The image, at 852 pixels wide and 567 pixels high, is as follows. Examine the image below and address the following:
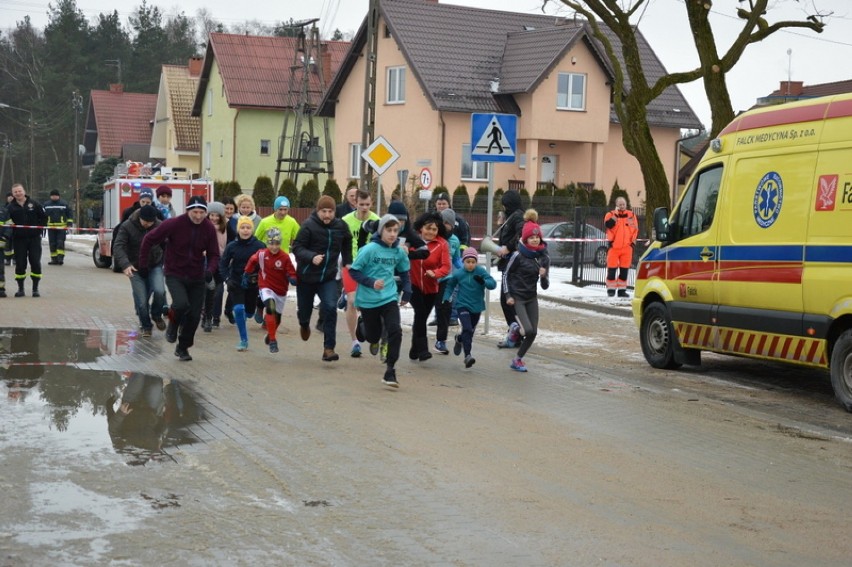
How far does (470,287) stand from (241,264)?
9.92 ft

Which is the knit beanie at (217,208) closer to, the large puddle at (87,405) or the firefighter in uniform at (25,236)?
the large puddle at (87,405)

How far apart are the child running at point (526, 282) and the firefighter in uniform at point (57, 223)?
A: 17610 millimetres

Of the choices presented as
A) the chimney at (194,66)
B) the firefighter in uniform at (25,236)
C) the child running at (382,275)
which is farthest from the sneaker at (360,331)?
the chimney at (194,66)

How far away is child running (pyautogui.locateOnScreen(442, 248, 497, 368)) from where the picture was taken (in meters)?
13.6

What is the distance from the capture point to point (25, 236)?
2088cm

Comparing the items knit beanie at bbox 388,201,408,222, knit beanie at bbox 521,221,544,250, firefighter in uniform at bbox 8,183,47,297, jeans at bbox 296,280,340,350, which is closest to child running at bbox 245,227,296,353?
jeans at bbox 296,280,340,350

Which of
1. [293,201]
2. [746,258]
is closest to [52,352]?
[746,258]

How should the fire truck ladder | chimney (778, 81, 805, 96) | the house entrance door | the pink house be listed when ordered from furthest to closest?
chimney (778, 81, 805, 96), the fire truck ladder, the house entrance door, the pink house

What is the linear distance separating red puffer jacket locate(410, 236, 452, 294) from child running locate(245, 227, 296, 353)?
142 cm

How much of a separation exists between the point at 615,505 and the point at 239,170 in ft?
189

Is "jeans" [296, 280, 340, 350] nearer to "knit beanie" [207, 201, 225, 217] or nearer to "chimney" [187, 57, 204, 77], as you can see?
"knit beanie" [207, 201, 225, 217]

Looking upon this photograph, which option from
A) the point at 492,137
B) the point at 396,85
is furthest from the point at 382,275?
the point at 396,85

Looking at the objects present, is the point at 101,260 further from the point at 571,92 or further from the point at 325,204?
the point at 571,92

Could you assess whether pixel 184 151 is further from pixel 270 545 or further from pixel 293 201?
pixel 270 545
